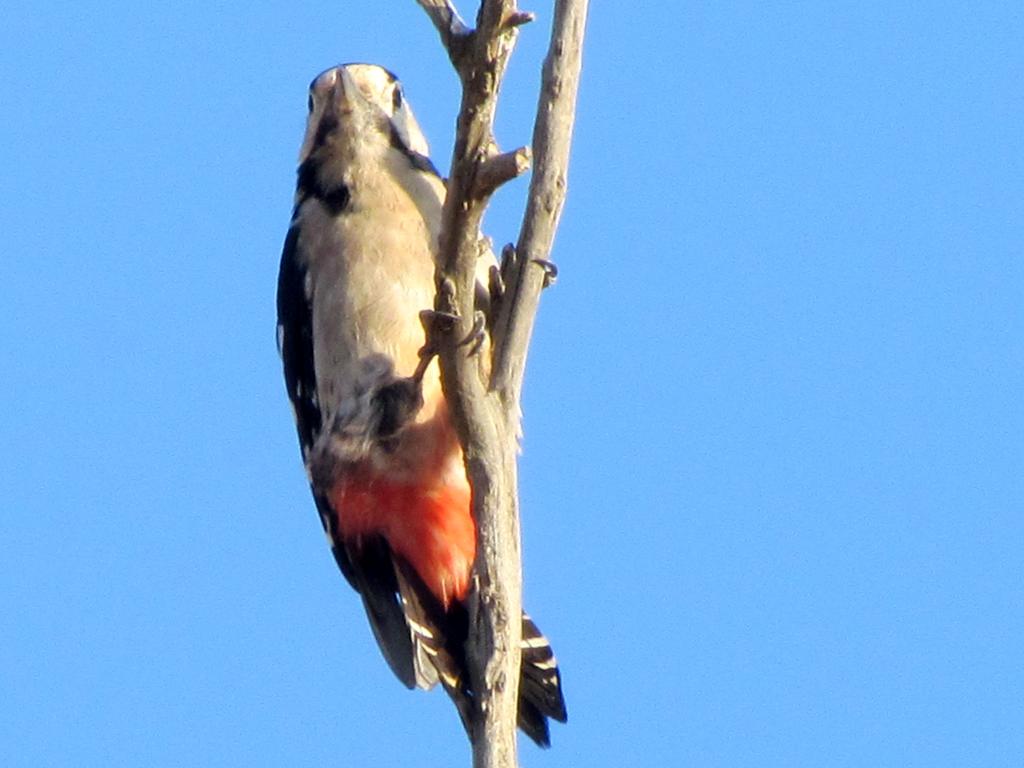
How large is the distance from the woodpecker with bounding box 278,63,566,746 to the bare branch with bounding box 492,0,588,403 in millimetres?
556

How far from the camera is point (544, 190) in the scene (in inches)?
169

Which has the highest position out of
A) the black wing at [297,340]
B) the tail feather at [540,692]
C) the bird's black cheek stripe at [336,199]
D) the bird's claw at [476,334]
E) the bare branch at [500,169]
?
the bird's black cheek stripe at [336,199]

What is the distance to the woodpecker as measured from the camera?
17.1 ft

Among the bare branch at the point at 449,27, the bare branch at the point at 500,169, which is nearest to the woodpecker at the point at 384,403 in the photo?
the bare branch at the point at 500,169

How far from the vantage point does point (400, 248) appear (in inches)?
212

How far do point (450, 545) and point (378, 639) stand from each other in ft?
1.44

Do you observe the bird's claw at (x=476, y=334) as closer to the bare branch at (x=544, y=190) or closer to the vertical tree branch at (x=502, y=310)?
the vertical tree branch at (x=502, y=310)

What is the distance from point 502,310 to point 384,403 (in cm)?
90

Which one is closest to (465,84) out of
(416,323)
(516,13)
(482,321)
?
(516,13)

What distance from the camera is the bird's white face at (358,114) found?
5.69 meters

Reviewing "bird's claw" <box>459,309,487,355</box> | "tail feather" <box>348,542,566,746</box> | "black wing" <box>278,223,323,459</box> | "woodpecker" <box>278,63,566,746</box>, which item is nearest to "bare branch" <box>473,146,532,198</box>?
"bird's claw" <box>459,309,487,355</box>

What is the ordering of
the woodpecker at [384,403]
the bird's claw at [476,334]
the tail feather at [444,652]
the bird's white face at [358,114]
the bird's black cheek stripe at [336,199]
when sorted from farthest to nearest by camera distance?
the bird's white face at [358,114]
the bird's black cheek stripe at [336,199]
the woodpecker at [384,403]
the tail feather at [444,652]
the bird's claw at [476,334]

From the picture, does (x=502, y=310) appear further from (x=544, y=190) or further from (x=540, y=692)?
(x=540, y=692)

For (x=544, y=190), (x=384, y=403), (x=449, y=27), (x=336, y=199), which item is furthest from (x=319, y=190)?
(x=449, y=27)
